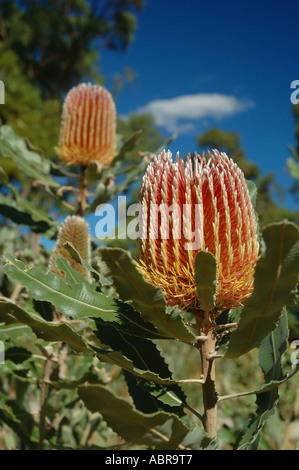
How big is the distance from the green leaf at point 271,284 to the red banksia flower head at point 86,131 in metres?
2.04

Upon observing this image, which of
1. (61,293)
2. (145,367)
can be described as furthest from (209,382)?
(61,293)

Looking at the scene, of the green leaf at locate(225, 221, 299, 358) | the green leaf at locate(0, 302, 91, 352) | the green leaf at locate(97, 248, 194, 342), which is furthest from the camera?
the green leaf at locate(0, 302, 91, 352)

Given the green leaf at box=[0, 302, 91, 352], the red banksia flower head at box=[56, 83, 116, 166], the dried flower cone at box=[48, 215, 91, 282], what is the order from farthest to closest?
the red banksia flower head at box=[56, 83, 116, 166] < the dried flower cone at box=[48, 215, 91, 282] < the green leaf at box=[0, 302, 91, 352]

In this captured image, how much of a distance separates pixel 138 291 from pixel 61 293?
241mm

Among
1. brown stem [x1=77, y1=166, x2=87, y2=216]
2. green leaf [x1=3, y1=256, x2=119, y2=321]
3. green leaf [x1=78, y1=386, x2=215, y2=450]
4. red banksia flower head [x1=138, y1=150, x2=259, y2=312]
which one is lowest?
green leaf [x1=78, y1=386, x2=215, y2=450]

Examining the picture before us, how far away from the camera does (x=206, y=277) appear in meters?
0.98

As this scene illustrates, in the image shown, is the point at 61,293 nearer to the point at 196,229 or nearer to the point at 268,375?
the point at 196,229

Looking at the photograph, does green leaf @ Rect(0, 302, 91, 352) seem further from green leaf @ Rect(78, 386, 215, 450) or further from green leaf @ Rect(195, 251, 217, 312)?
green leaf @ Rect(195, 251, 217, 312)

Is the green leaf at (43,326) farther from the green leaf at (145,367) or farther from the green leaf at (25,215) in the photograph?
the green leaf at (25,215)

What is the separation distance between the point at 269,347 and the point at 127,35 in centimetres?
2098

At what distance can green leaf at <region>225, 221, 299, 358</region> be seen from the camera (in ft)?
2.63

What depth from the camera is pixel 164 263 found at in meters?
1.09

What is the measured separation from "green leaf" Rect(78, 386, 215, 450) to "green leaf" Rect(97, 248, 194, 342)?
0.20 m

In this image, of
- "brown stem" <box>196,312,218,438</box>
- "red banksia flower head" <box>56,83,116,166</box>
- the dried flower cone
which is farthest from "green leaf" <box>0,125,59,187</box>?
"brown stem" <box>196,312,218,438</box>
